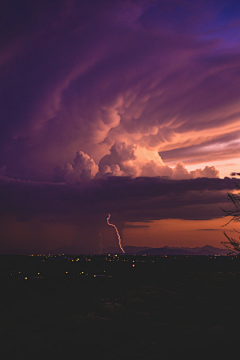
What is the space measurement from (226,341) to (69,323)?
18655mm

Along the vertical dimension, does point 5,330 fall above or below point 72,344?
above

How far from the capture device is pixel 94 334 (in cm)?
3697

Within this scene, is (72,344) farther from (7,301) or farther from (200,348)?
(7,301)

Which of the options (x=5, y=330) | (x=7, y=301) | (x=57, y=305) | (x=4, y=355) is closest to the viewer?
(x=4, y=355)

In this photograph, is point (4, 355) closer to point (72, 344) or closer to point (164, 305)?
point (72, 344)

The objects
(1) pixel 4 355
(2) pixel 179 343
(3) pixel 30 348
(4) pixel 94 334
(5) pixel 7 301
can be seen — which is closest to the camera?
(1) pixel 4 355

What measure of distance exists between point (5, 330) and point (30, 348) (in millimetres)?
9715

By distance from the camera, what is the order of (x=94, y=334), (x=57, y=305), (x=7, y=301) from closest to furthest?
(x=94, y=334)
(x=57, y=305)
(x=7, y=301)

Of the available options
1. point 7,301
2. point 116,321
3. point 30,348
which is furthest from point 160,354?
point 7,301

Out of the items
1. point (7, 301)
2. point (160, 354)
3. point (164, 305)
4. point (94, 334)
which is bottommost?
point (160, 354)

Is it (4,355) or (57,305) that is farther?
(57,305)

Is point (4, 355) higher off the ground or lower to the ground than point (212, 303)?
lower

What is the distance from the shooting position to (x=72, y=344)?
32594mm

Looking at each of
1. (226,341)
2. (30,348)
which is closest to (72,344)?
(30,348)
